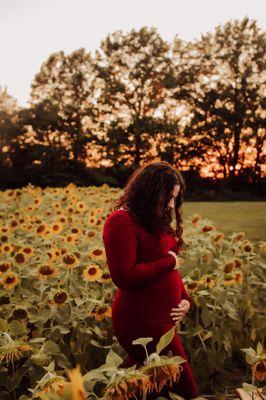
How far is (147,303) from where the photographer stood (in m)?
2.07

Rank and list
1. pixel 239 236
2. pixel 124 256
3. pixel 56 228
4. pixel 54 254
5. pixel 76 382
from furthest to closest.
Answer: pixel 56 228, pixel 239 236, pixel 54 254, pixel 124 256, pixel 76 382

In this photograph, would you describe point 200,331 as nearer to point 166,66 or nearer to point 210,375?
point 210,375

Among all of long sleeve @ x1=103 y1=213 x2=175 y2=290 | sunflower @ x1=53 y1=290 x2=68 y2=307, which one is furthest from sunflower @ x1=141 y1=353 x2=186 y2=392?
sunflower @ x1=53 y1=290 x2=68 y2=307

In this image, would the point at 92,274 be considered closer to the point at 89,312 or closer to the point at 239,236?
the point at 89,312

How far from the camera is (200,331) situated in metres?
3.21

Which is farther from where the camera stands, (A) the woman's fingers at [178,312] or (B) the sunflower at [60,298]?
(B) the sunflower at [60,298]

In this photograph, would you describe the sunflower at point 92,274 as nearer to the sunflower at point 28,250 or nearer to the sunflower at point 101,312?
the sunflower at point 101,312

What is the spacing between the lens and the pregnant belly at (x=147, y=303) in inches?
81.0

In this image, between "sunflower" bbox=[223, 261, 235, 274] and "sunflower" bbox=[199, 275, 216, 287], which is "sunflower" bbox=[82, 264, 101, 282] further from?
"sunflower" bbox=[223, 261, 235, 274]

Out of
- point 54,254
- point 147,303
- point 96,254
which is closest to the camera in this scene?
point 147,303

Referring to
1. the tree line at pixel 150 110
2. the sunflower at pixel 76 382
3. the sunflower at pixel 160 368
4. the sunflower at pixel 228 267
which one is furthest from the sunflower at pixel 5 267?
the tree line at pixel 150 110

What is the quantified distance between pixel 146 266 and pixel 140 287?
0.11 m

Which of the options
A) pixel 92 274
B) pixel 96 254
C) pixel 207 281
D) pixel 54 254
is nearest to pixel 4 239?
pixel 54 254

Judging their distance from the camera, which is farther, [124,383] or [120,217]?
[120,217]
